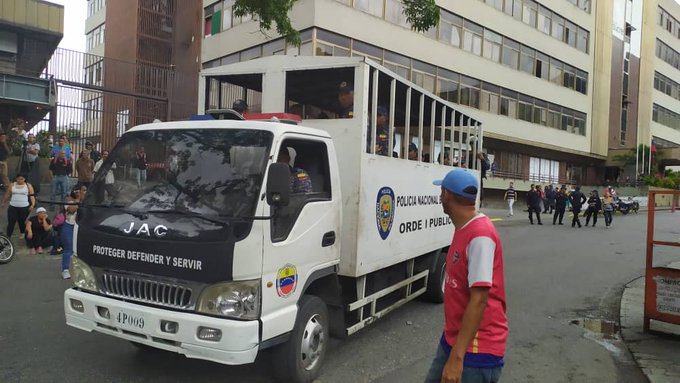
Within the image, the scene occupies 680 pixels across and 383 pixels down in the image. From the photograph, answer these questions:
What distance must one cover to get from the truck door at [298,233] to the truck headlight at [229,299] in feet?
0.38

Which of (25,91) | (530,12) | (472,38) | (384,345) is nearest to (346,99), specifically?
(384,345)

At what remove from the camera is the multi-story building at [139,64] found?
14.7 meters

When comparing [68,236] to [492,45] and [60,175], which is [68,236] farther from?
[492,45]

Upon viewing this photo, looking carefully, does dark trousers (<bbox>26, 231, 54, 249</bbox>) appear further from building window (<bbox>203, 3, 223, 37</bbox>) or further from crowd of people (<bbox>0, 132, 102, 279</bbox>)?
building window (<bbox>203, 3, 223, 37</bbox>)

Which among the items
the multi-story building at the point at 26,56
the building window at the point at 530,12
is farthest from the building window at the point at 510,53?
the multi-story building at the point at 26,56

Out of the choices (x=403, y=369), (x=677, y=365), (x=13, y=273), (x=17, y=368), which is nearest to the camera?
(x=17, y=368)

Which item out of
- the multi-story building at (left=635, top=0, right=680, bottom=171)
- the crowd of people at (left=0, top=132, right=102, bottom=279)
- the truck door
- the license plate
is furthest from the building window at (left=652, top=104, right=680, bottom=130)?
the license plate

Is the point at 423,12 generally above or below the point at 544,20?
below

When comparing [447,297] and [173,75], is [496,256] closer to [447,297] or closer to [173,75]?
[447,297]

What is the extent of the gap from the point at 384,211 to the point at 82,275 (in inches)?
110

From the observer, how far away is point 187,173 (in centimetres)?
369

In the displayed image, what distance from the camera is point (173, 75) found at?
16.6 metres

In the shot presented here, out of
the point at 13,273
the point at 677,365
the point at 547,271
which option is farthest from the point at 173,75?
the point at 677,365

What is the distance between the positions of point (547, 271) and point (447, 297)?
815cm
